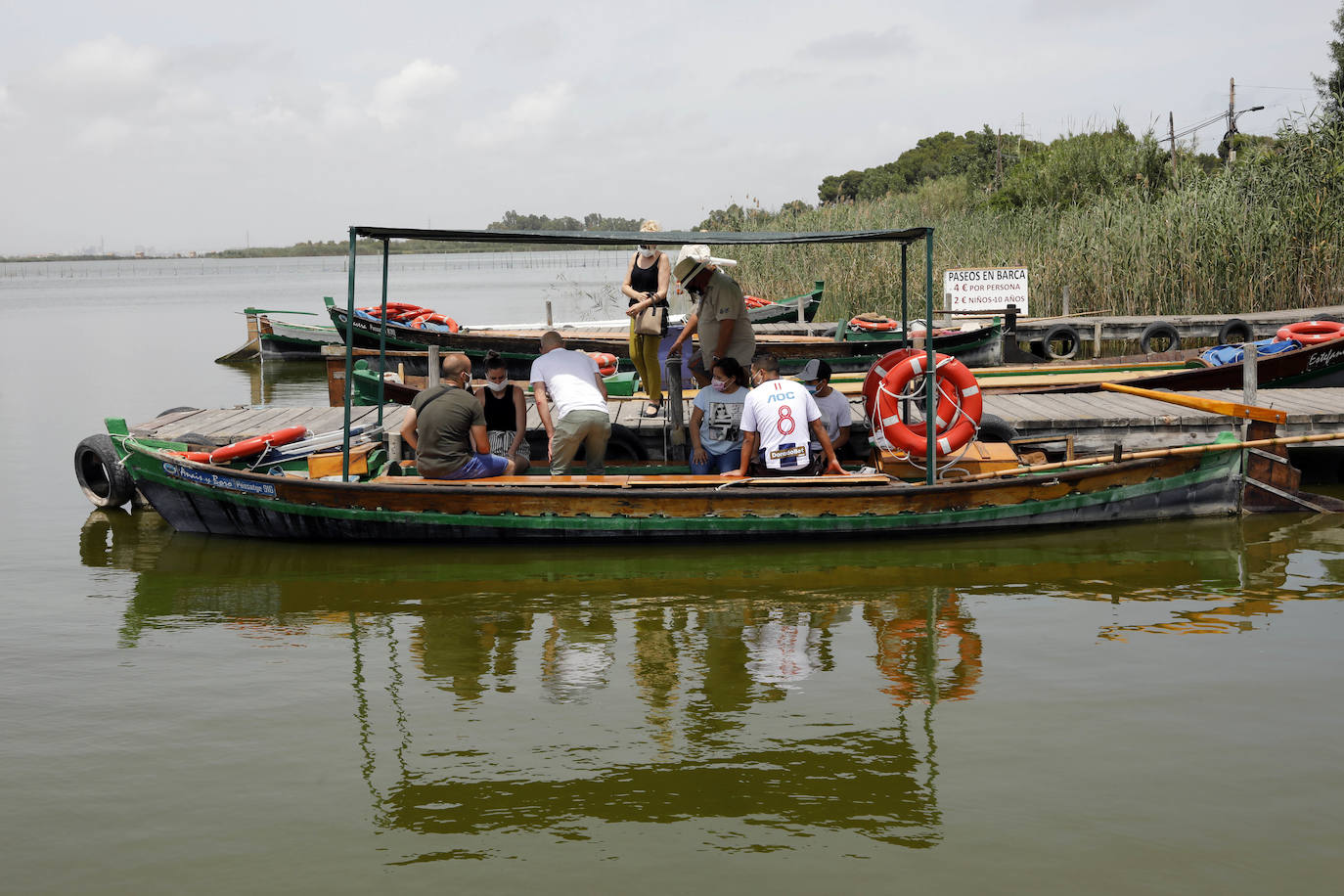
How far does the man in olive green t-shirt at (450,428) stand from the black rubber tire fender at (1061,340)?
1282 cm

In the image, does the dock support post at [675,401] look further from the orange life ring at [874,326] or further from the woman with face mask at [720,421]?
the orange life ring at [874,326]

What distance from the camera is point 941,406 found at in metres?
9.84

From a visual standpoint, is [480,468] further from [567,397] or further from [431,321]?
[431,321]

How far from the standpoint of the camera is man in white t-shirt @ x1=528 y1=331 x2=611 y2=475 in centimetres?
942

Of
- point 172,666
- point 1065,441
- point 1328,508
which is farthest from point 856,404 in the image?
point 172,666

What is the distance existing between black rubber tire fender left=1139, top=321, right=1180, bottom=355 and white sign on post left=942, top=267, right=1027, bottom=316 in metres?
2.01

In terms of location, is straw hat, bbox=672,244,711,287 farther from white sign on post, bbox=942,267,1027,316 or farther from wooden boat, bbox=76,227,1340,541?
white sign on post, bbox=942,267,1027,316

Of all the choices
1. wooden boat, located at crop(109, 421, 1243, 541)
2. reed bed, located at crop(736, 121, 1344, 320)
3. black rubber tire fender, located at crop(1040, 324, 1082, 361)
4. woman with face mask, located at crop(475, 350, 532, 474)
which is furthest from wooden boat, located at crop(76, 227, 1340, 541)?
reed bed, located at crop(736, 121, 1344, 320)

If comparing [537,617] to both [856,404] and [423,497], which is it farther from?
[856,404]

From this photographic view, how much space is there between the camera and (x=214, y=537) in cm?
1029

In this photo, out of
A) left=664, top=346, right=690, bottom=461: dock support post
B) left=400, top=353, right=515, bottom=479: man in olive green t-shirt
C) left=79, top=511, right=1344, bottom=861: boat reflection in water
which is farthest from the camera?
left=664, top=346, right=690, bottom=461: dock support post

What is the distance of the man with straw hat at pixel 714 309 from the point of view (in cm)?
961

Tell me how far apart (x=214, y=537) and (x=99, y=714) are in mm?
4263

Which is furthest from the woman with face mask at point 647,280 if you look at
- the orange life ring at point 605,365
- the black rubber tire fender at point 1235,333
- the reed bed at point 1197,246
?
the reed bed at point 1197,246
